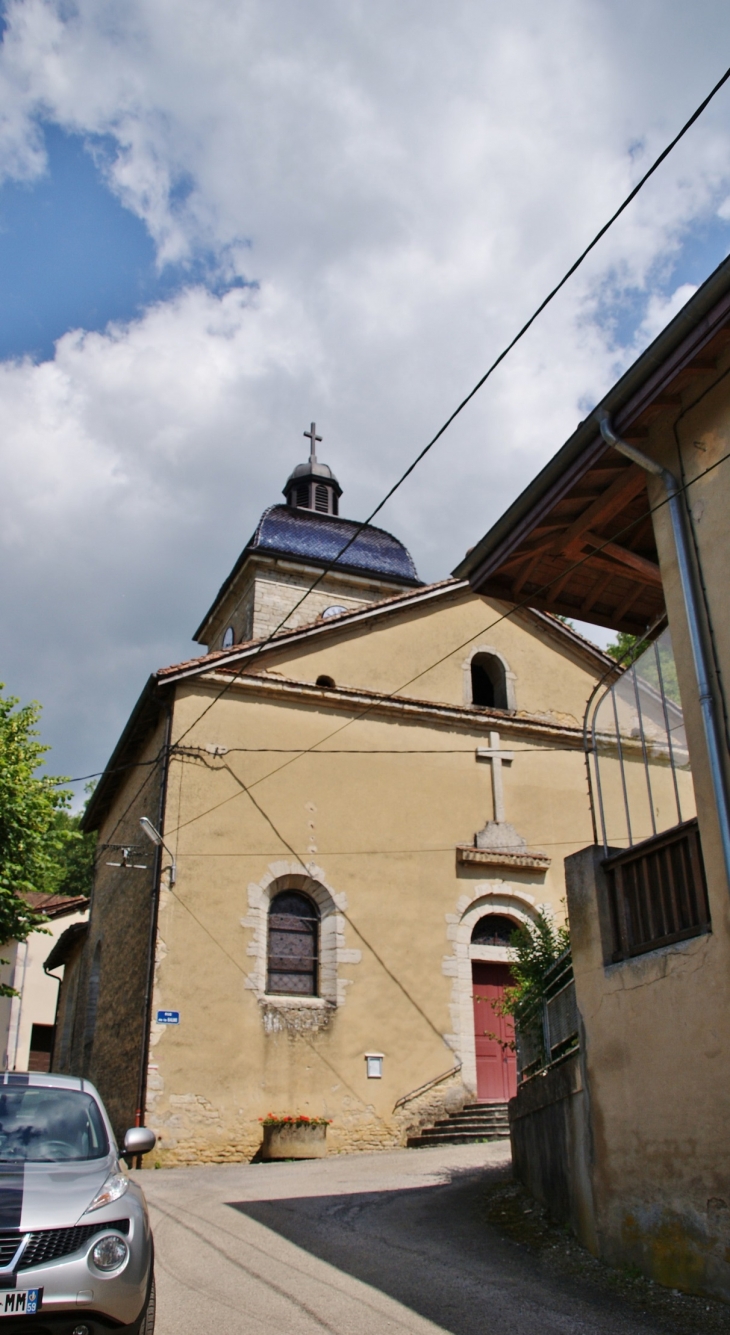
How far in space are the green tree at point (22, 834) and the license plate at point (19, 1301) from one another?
1072cm

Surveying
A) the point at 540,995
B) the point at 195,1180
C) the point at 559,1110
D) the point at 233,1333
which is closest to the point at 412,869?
the point at 195,1180

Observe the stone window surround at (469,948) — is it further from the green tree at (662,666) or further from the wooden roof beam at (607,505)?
the green tree at (662,666)

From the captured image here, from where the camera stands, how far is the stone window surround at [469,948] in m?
14.9

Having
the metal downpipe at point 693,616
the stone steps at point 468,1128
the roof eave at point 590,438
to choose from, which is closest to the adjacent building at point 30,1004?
the stone steps at point 468,1128

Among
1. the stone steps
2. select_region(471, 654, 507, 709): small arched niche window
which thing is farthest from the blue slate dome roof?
the stone steps

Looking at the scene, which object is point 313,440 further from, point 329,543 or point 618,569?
point 618,569

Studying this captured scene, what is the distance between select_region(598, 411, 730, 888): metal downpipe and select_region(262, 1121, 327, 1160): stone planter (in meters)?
9.25

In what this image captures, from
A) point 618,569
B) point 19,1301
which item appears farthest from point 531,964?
point 19,1301

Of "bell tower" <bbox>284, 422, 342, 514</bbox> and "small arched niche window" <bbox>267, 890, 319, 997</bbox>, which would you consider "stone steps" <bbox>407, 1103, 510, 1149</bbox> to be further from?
"bell tower" <bbox>284, 422, 342, 514</bbox>

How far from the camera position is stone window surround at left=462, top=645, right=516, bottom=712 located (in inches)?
684

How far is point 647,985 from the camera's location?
19.8 ft

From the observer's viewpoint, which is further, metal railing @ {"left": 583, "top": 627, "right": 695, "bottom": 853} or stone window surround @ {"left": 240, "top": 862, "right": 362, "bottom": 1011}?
stone window surround @ {"left": 240, "top": 862, "right": 362, "bottom": 1011}

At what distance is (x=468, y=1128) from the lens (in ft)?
44.7

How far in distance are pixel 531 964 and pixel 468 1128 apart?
19.7 ft
